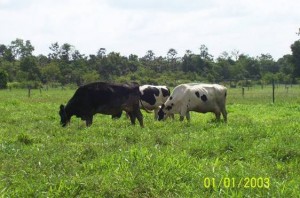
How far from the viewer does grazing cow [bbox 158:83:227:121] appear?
14414 millimetres

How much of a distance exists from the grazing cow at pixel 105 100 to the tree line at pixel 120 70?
47173 millimetres

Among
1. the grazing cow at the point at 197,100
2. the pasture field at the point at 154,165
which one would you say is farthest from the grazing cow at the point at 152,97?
the pasture field at the point at 154,165

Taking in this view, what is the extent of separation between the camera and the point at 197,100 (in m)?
14.4

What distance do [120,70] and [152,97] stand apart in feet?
227

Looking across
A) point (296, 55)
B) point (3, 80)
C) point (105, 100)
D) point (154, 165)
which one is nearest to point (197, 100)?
point (105, 100)

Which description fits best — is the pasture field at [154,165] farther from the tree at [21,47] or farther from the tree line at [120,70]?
the tree at [21,47]

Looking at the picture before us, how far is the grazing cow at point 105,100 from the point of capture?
13.2 meters

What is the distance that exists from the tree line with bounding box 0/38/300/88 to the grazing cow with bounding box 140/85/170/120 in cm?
4447

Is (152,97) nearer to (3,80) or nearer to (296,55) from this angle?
(296,55)

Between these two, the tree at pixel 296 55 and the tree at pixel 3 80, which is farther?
the tree at pixel 3 80

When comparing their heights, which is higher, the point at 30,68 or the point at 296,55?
the point at 296,55

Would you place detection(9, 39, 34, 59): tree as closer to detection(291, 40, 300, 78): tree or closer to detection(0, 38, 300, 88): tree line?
detection(0, 38, 300, 88): tree line

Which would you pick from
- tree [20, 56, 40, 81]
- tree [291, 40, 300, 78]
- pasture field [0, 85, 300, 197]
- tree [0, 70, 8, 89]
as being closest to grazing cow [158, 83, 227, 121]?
pasture field [0, 85, 300, 197]

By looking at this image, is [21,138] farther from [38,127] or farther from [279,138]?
[279,138]
